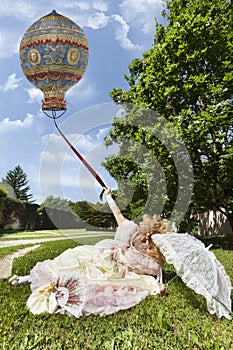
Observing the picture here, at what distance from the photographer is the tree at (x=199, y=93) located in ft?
39.9

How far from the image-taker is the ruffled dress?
191 inches

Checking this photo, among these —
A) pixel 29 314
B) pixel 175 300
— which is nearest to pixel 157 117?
pixel 175 300

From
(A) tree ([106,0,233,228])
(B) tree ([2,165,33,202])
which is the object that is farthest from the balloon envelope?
(B) tree ([2,165,33,202])

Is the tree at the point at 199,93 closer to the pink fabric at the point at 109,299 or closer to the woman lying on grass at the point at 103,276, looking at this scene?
the woman lying on grass at the point at 103,276

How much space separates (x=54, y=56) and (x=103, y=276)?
612 cm

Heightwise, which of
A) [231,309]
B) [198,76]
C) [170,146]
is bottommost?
[231,309]

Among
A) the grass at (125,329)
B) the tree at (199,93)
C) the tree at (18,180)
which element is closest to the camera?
the grass at (125,329)

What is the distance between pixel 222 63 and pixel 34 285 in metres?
11.0

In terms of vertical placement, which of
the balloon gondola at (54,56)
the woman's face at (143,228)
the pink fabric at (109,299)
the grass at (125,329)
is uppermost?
the balloon gondola at (54,56)

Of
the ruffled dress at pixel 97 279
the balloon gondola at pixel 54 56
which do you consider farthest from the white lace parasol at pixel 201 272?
the balloon gondola at pixel 54 56

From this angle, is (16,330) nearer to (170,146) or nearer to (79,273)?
(79,273)

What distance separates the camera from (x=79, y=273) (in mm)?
5352

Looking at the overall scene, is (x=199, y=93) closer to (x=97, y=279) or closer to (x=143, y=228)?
(x=143, y=228)

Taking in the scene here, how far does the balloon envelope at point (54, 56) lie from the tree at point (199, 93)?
424 centimetres
